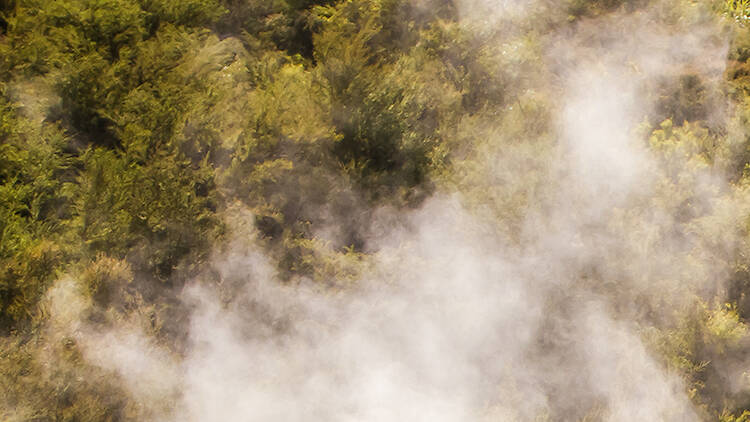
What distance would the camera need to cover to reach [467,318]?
499 cm

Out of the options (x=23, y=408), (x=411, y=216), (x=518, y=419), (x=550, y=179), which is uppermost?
(x=550, y=179)

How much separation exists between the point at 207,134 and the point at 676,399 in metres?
4.74

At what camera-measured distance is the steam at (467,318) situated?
4621 mm

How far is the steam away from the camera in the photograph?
15.2 feet

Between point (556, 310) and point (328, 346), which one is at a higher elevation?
point (556, 310)

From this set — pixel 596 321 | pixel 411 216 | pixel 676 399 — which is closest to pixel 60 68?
pixel 411 216

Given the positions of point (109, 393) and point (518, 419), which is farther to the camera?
point (518, 419)

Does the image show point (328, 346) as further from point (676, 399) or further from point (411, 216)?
point (676, 399)

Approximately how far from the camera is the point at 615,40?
612 cm

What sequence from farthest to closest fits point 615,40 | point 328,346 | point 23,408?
point 615,40 → point 328,346 → point 23,408

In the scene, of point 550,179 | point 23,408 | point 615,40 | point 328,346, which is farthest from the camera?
point 615,40

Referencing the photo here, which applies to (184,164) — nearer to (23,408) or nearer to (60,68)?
(60,68)

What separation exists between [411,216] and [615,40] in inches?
120

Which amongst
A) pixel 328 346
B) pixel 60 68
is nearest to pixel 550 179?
pixel 328 346
